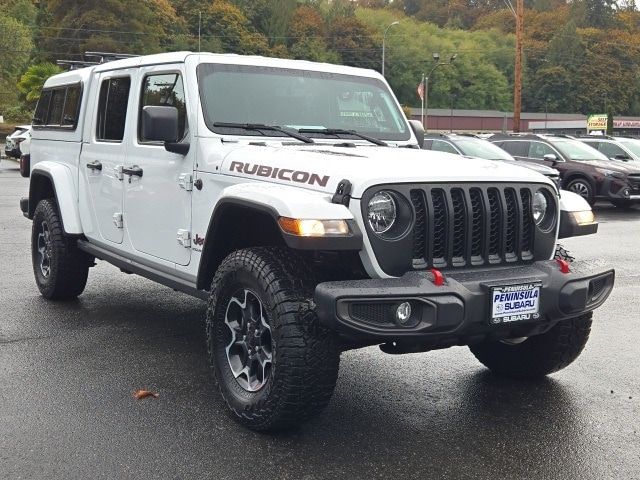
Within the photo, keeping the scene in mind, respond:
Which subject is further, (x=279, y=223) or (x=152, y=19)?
(x=152, y=19)

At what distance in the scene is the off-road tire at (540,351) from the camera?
4.87m

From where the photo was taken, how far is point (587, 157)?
18.2 m

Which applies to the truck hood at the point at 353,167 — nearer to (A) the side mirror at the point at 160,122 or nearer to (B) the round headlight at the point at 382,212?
(B) the round headlight at the point at 382,212

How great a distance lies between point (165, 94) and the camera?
550 centimetres

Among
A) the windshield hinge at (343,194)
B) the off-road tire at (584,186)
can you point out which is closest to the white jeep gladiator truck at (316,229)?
the windshield hinge at (343,194)

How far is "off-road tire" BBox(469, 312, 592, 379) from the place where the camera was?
4.87 meters

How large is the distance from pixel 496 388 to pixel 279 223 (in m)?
2.06

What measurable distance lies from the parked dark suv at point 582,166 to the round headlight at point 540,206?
13.5m

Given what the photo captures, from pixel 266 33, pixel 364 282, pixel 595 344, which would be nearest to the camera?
pixel 364 282

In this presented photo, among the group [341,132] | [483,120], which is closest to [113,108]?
[341,132]

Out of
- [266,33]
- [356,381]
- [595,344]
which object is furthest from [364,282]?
[266,33]

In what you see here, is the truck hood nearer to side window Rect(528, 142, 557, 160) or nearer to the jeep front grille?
the jeep front grille

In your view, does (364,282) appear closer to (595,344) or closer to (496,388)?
(496,388)

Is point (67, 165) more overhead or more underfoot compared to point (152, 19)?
more underfoot
